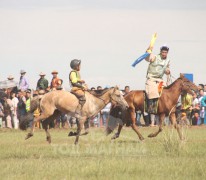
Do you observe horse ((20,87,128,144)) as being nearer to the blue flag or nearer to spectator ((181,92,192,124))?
the blue flag

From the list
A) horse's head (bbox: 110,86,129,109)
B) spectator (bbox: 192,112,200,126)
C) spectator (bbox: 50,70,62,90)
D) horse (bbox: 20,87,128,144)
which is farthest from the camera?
spectator (bbox: 192,112,200,126)

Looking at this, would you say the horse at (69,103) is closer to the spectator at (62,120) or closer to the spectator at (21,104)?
the spectator at (21,104)

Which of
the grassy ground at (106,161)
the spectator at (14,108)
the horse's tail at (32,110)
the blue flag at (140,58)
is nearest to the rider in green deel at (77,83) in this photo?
the horse's tail at (32,110)

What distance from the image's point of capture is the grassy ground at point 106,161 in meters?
12.0

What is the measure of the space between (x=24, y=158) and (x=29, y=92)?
12951 mm

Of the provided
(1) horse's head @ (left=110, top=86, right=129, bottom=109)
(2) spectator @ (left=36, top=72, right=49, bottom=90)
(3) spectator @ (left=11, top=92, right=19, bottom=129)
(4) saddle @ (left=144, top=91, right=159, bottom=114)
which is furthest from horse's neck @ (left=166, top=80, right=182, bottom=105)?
(3) spectator @ (left=11, top=92, right=19, bottom=129)

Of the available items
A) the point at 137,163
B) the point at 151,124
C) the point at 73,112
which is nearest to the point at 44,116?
the point at 73,112

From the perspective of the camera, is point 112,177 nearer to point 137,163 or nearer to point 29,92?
point 137,163

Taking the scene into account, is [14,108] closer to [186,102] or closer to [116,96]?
[186,102]

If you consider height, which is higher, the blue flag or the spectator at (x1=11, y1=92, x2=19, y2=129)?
the blue flag

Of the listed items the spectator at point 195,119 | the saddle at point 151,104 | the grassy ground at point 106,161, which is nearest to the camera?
the grassy ground at point 106,161

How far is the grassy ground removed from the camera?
1197 cm

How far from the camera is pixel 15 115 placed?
1098 inches

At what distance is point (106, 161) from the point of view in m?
13.7
